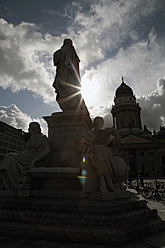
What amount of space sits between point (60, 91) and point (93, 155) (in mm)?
2855

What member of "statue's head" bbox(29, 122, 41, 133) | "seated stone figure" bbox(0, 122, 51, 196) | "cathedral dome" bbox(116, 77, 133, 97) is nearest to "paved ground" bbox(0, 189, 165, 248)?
"seated stone figure" bbox(0, 122, 51, 196)

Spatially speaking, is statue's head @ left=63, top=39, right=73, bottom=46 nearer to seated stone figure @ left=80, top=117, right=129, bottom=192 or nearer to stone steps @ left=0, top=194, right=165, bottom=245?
seated stone figure @ left=80, top=117, right=129, bottom=192

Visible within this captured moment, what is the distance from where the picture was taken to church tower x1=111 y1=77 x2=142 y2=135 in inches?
2614

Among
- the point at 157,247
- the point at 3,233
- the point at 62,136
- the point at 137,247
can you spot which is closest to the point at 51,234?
the point at 3,233

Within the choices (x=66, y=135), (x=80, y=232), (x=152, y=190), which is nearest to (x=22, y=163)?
(x=66, y=135)

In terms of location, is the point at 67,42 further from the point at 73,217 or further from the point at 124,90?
the point at 124,90

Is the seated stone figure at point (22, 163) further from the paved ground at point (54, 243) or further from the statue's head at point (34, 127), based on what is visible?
the paved ground at point (54, 243)

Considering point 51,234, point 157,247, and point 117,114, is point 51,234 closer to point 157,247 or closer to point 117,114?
point 157,247

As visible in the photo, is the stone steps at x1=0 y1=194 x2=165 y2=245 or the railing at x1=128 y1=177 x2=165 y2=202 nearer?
the stone steps at x1=0 y1=194 x2=165 y2=245

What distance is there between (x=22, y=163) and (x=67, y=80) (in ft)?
9.99

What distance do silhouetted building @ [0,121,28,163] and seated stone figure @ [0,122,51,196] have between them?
152 feet

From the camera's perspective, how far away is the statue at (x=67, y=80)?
5.48 m

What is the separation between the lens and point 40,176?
388cm

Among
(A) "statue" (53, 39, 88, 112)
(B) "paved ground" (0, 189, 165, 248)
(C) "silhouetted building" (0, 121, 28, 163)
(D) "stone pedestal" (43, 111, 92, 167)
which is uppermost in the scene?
(C) "silhouetted building" (0, 121, 28, 163)
